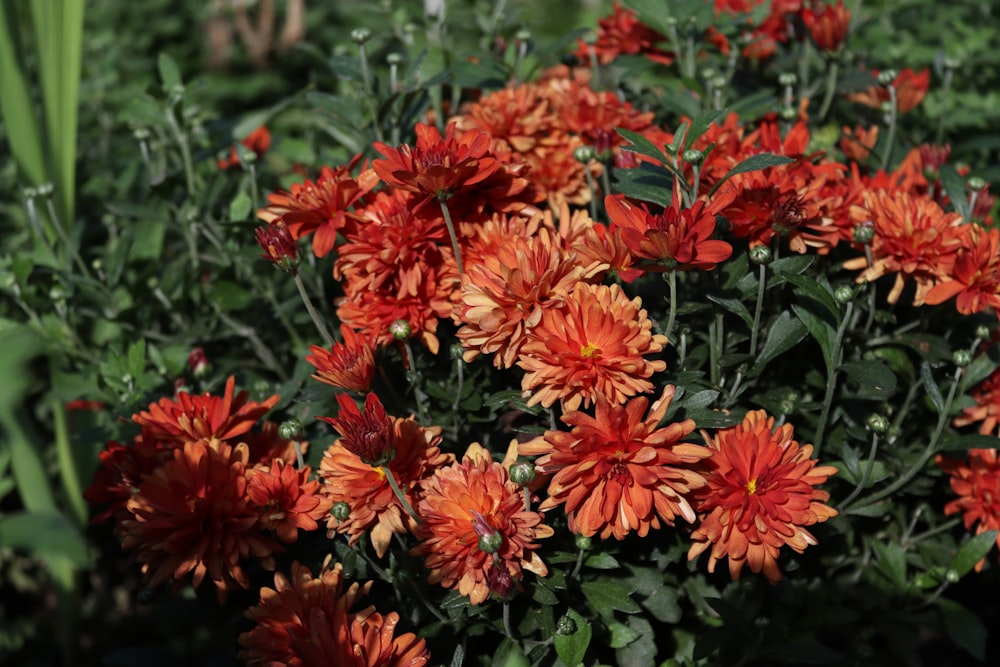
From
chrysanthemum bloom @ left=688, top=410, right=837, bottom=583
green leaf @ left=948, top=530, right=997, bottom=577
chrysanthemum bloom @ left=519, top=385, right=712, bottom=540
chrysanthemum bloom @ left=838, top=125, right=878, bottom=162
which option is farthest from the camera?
chrysanthemum bloom @ left=838, top=125, right=878, bottom=162

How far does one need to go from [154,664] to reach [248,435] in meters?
0.41

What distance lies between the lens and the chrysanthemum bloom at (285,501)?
1285 mm

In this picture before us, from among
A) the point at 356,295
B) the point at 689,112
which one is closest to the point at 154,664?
the point at 356,295

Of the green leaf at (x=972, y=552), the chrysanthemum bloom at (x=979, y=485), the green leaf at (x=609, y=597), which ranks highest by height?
the green leaf at (x=609, y=597)

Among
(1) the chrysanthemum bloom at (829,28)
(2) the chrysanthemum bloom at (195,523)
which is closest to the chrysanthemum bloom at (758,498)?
(2) the chrysanthemum bloom at (195,523)

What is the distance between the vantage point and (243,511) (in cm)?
127

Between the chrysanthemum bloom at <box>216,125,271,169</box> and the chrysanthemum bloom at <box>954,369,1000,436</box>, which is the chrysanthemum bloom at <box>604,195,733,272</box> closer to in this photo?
the chrysanthemum bloom at <box>954,369,1000,436</box>

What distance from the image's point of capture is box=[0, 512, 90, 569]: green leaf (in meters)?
0.64

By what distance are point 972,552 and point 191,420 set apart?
1.26 metres

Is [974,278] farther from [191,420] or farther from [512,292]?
[191,420]

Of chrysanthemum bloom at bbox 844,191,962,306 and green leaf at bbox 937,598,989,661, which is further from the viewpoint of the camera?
green leaf at bbox 937,598,989,661

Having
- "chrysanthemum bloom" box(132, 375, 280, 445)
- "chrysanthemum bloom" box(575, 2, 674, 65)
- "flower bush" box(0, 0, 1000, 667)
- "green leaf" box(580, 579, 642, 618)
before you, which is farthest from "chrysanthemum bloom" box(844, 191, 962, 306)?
"chrysanthemum bloom" box(132, 375, 280, 445)

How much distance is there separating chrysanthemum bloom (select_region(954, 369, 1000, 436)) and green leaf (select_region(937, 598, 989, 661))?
1.03ft

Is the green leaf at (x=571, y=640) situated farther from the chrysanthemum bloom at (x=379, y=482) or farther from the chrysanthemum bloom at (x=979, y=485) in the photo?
the chrysanthemum bloom at (x=979, y=485)
